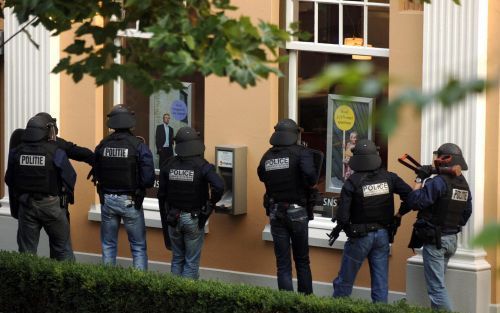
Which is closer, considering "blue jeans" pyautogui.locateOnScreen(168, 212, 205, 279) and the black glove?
the black glove

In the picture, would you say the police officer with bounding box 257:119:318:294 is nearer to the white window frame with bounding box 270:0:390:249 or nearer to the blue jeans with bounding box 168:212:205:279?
the white window frame with bounding box 270:0:390:249

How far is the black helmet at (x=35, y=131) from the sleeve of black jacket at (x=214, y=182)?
1.86 meters

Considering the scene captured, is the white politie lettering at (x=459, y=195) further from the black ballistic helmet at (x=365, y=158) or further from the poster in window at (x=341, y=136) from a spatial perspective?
the poster in window at (x=341, y=136)

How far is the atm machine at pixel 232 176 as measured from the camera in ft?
39.6

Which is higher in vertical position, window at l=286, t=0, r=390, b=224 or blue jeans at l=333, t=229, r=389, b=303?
window at l=286, t=0, r=390, b=224

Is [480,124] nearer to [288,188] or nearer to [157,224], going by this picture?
[288,188]

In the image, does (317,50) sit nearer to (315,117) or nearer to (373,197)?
(315,117)

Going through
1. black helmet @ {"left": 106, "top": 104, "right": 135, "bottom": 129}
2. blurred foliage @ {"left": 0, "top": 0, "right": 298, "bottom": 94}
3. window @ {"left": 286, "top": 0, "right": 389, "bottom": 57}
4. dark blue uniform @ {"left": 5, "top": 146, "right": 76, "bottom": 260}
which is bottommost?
dark blue uniform @ {"left": 5, "top": 146, "right": 76, "bottom": 260}

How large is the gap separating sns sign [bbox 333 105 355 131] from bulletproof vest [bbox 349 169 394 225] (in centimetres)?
133

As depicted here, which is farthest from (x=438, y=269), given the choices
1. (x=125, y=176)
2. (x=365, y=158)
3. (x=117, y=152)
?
(x=117, y=152)

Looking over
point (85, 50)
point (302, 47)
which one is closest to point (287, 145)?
point (302, 47)

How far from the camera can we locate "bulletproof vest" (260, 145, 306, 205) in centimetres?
1094

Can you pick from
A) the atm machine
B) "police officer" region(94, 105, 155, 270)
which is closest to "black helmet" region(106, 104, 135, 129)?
"police officer" region(94, 105, 155, 270)

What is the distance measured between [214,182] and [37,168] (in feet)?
6.54
